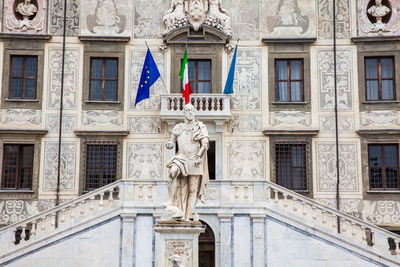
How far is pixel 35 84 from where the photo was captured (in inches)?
1073

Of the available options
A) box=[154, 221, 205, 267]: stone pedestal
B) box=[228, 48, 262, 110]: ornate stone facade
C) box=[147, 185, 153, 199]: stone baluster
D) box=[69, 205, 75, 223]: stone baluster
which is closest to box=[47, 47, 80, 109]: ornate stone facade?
box=[69, 205, 75, 223]: stone baluster

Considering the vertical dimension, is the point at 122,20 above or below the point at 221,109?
above

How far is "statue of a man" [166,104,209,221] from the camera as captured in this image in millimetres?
14469

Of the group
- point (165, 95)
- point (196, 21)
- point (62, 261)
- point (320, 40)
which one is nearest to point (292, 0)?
point (320, 40)

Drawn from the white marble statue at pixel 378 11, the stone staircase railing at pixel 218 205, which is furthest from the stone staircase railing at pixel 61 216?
the white marble statue at pixel 378 11

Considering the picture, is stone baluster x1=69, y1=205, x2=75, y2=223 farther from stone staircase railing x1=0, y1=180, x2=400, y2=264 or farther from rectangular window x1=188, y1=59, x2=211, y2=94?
rectangular window x1=188, y1=59, x2=211, y2=94

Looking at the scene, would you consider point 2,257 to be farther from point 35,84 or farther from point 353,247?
point 353,247

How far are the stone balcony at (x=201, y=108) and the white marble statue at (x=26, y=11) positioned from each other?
6866mm

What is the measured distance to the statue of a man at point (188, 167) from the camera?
14.5m

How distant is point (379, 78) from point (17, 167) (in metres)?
15.9

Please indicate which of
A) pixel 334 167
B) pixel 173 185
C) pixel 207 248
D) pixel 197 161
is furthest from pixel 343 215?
pixel 173 185

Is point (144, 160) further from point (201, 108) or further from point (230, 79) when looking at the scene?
point (230, 79)

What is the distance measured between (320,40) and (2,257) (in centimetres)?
1573

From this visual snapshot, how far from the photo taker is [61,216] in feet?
76.0
